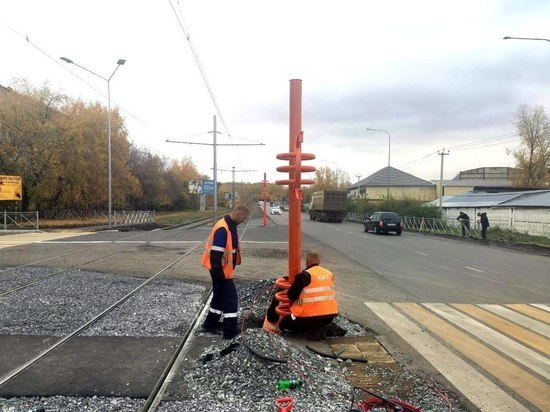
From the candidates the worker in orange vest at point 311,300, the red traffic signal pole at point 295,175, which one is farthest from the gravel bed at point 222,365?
the red traffic signal pole at point 295,175

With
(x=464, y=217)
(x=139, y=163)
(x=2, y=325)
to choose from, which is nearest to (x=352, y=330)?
(x=2, y=325)

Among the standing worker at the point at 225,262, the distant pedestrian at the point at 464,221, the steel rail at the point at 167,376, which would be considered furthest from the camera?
the distant pedestrian at the point at 464,221

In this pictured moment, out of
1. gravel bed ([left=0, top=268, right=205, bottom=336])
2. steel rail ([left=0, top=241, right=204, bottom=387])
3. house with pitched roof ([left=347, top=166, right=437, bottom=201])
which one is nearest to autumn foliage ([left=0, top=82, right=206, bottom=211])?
gravel bed ([left=0, top=268, right=205, bottom=336])

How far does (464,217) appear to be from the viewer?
30562 mm

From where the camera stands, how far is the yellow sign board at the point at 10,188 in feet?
107

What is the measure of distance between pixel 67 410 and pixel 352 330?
13.2 feet

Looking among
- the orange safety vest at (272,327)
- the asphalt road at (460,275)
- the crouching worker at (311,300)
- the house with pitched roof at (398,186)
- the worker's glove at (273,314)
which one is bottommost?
the asphalt road at (460,275)

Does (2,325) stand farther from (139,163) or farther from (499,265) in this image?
(139,163)

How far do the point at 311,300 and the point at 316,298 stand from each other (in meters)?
0.07

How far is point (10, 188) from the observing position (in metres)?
33.0

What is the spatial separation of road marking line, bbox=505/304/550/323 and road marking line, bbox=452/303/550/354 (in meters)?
0.71

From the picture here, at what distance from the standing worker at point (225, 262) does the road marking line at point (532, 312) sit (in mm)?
5477

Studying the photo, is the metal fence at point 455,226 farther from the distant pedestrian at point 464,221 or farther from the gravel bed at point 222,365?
the gravel bed at point 222,365

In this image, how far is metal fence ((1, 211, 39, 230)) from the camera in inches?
1308
